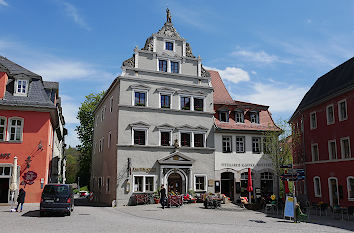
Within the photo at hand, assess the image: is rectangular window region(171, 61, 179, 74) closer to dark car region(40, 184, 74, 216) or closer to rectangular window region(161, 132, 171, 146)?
rectangular window region(161, 132, 171, 146)

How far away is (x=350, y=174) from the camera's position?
80.1ft

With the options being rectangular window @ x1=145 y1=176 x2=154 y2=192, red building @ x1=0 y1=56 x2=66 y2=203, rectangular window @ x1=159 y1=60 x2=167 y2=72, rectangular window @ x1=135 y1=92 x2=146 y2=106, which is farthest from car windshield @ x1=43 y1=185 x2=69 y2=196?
rectangular window @ x1=159 y1=60 x2=167 y2=72

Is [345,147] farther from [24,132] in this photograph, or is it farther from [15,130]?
[15,130]

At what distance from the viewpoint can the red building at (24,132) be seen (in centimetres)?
2392

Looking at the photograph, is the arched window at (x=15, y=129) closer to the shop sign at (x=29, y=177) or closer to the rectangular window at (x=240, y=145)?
the shop sign at (x=29, y=177)

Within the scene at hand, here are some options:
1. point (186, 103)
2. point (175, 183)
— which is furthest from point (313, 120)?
point (175, 183)

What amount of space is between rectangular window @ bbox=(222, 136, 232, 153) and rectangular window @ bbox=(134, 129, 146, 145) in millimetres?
7867

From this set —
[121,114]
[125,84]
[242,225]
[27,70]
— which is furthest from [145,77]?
[242,225]

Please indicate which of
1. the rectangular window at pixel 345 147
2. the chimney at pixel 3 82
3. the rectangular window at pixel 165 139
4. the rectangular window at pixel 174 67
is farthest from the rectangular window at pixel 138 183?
the rectangular window at pixel 345 147

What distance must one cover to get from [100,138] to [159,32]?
542 inches

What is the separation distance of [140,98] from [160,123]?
2.78 m

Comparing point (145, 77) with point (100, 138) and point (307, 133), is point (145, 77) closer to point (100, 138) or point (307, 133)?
point (100, 138)

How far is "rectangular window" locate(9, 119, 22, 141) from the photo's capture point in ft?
80.1

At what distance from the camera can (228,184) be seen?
104 ft
